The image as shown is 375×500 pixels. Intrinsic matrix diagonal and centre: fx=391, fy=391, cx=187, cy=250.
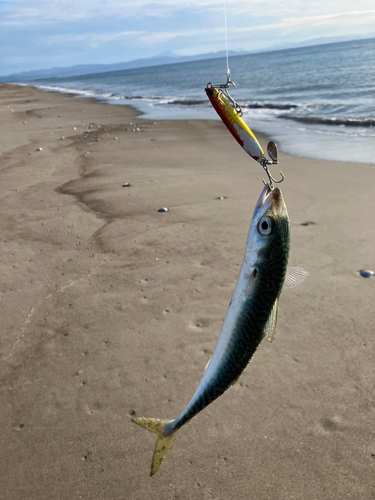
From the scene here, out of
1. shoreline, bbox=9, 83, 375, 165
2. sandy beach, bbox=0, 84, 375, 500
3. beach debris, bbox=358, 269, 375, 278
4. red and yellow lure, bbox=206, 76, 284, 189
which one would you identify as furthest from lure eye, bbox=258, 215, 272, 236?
shoreline, bbox=9, 83, 375, 165

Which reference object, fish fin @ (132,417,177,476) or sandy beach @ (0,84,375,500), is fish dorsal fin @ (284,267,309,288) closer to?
fish fin @ (132,417,177,476)

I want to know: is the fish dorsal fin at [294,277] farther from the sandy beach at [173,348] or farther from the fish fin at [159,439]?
the sandy beach at [173,348]

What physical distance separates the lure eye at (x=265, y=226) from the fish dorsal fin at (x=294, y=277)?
11.4 inches

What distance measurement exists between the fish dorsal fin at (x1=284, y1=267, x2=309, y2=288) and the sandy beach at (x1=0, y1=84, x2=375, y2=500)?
216cm

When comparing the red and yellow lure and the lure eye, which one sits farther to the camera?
the red and yellow lure

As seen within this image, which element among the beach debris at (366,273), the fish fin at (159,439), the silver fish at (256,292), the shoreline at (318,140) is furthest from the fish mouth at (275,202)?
the shoreline at (318,140)

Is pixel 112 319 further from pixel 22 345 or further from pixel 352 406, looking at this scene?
pixel 352 406

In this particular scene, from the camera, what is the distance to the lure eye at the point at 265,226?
1.76m

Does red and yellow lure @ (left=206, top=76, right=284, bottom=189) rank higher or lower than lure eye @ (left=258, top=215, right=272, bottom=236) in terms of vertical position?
higher

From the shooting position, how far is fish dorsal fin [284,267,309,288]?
196 cm

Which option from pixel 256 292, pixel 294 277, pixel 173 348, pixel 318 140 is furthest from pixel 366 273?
pixel 318 140

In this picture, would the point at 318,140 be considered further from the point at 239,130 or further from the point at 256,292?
the point at 256,292

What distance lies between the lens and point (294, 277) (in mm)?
1982

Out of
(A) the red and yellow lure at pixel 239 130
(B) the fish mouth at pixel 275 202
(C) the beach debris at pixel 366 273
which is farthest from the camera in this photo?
(C) the beach debris at pixel 366 273
